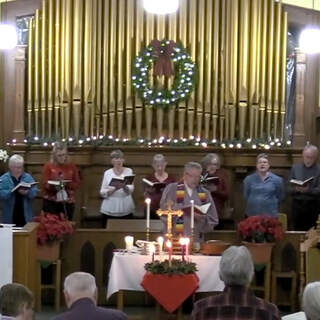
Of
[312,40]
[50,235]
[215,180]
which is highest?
[312,40]

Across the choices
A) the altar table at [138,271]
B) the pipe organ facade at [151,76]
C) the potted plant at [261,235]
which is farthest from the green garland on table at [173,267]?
the pipe organ facade at [151,76]

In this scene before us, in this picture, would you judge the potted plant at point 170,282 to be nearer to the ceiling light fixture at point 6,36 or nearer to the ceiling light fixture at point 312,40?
the ceiling light fixture at point 312,40

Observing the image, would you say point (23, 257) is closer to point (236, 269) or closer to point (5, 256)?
point (5, 256)

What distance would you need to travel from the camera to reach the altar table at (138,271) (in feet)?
23.5

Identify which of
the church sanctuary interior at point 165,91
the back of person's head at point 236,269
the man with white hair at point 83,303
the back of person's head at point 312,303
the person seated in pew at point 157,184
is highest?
the church sanctuary interior at point 165,91

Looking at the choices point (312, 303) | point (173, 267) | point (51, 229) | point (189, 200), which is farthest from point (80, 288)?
point (51, 229)

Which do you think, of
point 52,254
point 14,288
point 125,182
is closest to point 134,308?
point 52,254

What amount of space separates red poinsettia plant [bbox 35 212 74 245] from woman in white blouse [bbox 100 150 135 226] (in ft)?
4.83

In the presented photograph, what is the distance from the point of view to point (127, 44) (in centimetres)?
1076

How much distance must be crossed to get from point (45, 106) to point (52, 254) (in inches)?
123

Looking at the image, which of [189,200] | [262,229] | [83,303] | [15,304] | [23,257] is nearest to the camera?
[15,304]

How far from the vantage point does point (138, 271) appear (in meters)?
7.21

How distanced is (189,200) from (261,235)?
2.65 feet

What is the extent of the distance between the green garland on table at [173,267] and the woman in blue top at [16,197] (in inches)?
107
